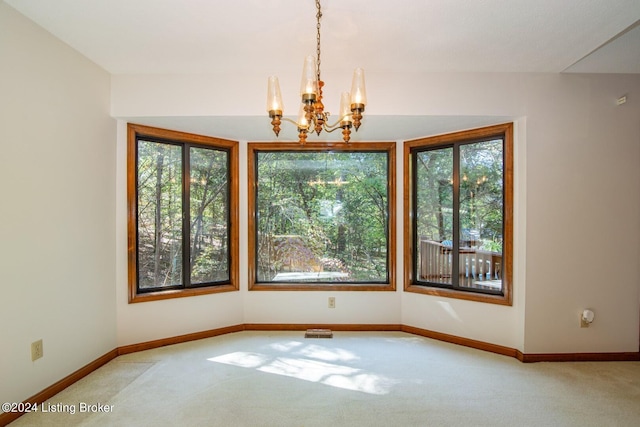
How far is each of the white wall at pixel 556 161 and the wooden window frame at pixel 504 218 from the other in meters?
0.12

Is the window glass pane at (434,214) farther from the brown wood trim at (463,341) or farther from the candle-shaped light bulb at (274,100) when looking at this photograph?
the candle-shaped light bulb at (274,100)

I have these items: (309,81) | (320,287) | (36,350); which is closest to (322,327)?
(320,287)

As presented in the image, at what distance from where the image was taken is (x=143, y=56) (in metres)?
2.58

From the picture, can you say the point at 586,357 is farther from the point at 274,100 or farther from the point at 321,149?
the point at 274,100

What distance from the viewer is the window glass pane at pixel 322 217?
3762 mm

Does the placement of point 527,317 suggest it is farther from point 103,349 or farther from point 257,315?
point 103,349

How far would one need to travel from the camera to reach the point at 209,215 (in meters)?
3.56

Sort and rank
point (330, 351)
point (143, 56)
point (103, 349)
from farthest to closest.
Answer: point (330, 351) < point (103, 349) < point (143, 56)

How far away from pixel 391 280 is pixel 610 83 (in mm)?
2794

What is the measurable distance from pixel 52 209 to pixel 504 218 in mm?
3817

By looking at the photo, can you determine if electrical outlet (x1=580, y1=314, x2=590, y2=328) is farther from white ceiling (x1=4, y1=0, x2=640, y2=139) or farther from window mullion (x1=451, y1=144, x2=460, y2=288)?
white ceiling (x1=4, y1=0, x2=640, y2=139)

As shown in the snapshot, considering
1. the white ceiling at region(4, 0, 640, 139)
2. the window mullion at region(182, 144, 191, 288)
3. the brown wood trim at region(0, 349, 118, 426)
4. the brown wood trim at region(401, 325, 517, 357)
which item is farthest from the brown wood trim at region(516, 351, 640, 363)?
the brown wood trim at region(0, 349, 118, 426)

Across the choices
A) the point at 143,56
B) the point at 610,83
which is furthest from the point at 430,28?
the point at 143,56

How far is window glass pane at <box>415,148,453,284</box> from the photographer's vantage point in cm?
346
